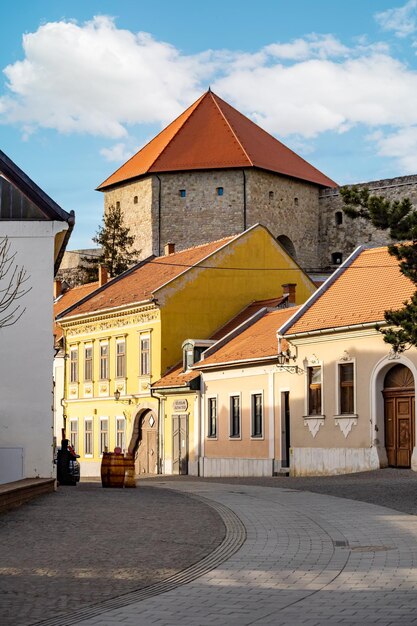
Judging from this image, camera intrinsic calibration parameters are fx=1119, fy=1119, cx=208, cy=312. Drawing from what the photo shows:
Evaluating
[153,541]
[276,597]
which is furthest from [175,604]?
[153,541]

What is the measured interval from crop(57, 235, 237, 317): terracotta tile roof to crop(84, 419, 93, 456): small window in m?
5.00

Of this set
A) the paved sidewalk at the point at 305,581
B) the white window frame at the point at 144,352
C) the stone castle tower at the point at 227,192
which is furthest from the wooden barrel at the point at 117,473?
the stone castle tower at the point at 227,192

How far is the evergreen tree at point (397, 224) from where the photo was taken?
782 inches

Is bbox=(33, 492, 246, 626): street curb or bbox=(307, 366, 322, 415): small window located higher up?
bbox=(307, 366, 322, 415): small window

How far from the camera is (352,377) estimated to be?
31781 mm

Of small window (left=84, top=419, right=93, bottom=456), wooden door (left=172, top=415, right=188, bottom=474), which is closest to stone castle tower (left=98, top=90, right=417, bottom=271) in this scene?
small window (left=84, top=419, right=93, bottom=456)

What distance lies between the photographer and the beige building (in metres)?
30.2

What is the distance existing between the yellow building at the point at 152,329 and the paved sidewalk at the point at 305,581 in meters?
26.5

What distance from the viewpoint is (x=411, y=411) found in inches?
1177

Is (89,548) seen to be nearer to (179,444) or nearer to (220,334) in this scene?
(179,444)

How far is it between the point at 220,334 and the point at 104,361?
642cm

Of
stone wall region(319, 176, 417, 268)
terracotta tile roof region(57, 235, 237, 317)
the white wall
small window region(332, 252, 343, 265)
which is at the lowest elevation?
the white wall

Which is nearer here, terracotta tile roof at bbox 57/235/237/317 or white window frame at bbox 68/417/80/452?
terracotta tile roof at bbox 57/235/237/317

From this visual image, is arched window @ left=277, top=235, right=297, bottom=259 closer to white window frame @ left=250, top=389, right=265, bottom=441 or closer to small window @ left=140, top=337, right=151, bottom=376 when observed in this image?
small window @ left=140, top=337, right=151, bottom=376
